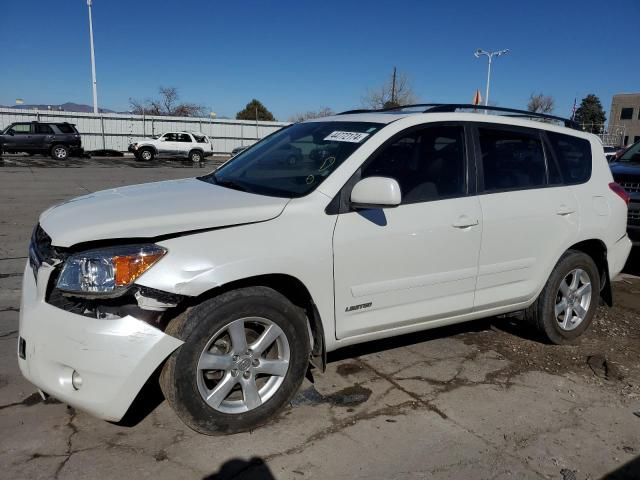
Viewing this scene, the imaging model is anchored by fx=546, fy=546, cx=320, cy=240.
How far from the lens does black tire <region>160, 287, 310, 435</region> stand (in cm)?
276

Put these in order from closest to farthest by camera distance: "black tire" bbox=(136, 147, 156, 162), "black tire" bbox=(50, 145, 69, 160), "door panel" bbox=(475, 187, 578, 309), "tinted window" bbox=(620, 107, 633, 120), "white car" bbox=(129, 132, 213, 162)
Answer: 1. "door panel" bbox=(475, 187, 578, 309)
2. "black tire" bbox=(50, 145, 69, 160)
3. "black tire" bbox=(136, 147, 156, 162)
4. "white car" bbox=(129, 132, 213, 162)
5. "tinted window" bbox=(620, 107, 633, 120)

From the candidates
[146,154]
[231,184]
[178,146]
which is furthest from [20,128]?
[231,184]

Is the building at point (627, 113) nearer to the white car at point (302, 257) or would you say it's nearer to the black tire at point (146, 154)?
A: the black tire at point (146, 154)

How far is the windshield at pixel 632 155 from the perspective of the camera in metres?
7.98

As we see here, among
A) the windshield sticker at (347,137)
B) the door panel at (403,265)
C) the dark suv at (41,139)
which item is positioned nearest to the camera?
the door panel at (403,265)

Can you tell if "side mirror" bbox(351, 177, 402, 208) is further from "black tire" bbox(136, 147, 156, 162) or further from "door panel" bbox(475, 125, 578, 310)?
"black tire" bbox(136, 147, 156, 162)

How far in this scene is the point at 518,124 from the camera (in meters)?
4.25

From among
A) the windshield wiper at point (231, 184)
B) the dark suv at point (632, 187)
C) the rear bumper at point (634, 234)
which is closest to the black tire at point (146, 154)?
the dark suv at point (632, 187)

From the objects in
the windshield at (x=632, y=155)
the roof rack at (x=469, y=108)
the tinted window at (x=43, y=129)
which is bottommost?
the windshield at (x=632, y=155)

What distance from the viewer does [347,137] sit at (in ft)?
11.9

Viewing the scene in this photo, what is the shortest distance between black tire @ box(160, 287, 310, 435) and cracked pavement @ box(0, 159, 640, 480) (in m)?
0.11

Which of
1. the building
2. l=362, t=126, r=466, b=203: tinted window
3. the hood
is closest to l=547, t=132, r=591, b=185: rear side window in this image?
l=362, t=126, r=466, b=203: tinted window

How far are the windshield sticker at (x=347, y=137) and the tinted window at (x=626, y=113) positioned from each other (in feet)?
288

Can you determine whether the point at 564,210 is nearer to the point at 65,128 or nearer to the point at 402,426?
the point at 402,426
